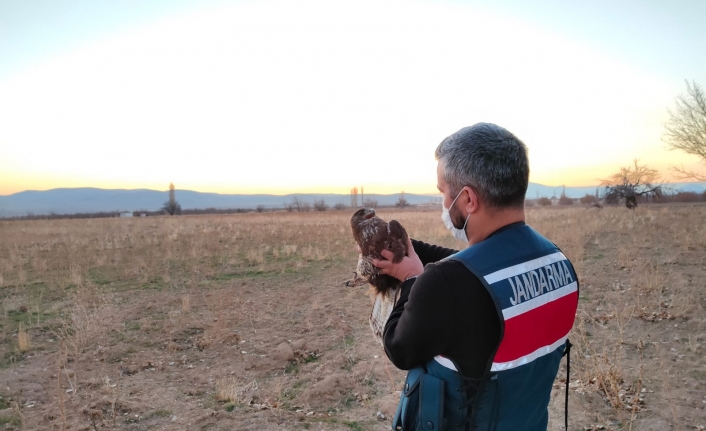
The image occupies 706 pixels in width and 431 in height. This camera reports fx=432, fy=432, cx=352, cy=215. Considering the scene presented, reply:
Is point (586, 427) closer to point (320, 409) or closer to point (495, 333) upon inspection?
point (320, 409)

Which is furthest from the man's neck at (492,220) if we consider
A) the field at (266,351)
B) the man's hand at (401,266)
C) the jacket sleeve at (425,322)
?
the field at (266,351)

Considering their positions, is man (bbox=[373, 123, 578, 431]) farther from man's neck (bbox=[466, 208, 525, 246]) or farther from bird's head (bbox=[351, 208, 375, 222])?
bird's head (bbox=[351, 208, 375, 222])

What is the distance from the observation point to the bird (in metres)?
1.84

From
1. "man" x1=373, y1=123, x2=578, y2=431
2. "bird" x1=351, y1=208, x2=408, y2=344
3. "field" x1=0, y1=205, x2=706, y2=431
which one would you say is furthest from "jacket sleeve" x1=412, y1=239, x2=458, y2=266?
"field" x1=0, y1=205, x2=706, y2=431

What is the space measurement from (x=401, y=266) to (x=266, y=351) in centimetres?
482

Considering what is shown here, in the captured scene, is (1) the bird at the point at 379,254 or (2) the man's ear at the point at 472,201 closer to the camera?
(2) the man's ear at the point at 472,201

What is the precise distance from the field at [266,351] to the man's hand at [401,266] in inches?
107

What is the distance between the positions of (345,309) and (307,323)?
1174 millimetres

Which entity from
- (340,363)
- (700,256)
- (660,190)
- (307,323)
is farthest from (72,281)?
(660,190)

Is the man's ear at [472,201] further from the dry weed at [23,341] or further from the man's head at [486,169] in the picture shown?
the dry weed at [23,341]

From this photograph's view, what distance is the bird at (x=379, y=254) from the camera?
72.5 inches

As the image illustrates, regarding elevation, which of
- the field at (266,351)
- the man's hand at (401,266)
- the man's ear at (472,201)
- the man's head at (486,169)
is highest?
the man's head at (486,169)

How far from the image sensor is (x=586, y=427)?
374 cm

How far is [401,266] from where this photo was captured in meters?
1.78
